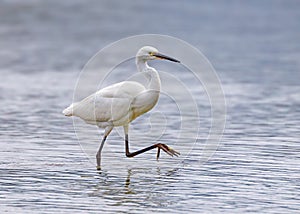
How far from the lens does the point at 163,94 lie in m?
19.7

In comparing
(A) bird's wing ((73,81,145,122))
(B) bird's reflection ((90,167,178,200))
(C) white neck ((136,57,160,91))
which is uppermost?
(C) white neck ((136,57,160,91))

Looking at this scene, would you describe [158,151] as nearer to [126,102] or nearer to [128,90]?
[126,102]

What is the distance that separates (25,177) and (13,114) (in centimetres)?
583

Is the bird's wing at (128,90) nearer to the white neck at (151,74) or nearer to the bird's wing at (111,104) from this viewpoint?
the bird's wing at (111,104)

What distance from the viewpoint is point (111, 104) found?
1240cm

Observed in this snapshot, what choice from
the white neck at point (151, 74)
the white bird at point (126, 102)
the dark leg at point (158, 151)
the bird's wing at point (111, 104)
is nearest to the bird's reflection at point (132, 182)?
the dark leg at point (158, 151)

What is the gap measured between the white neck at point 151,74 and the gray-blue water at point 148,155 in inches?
43.3

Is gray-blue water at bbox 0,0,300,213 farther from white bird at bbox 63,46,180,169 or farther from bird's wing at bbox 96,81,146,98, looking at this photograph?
bird's wing at bbox 96,81,146,98

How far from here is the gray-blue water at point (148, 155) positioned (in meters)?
10.3

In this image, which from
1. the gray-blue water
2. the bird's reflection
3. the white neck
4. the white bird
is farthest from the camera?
the white bird

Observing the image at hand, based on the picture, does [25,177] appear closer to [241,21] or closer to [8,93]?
[8,93]

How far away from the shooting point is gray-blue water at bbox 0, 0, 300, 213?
1028cm

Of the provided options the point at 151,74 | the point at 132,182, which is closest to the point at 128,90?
the point at 151,74

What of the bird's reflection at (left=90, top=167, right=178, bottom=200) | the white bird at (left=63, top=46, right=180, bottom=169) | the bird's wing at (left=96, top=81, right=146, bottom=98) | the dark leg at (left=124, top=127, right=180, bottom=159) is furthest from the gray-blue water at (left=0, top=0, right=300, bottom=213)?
the bird's wing at (left=96, top=81, right=146, bottom=98)
